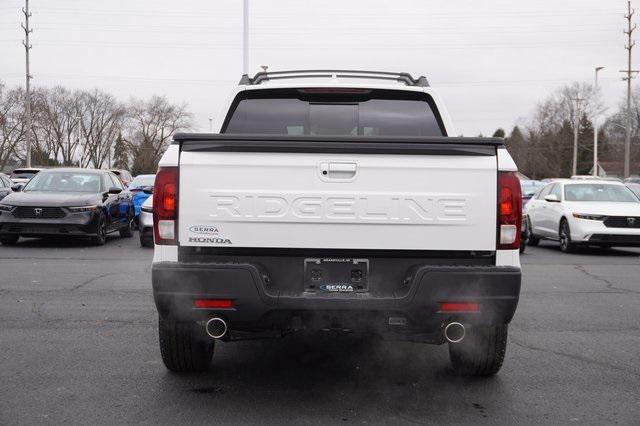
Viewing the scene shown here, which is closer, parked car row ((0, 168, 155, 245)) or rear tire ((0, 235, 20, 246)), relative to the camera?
parked car row ((0, 168, 155, 245))

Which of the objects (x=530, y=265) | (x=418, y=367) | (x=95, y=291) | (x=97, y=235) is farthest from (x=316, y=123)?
(x=97, y=235)

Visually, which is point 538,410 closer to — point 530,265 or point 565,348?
point 565,348

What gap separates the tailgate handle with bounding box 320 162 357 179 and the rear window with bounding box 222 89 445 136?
156 centimetres

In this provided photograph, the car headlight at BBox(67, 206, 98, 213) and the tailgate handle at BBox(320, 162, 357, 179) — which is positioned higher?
the tailgate handle at BBox(320, 162, 357, 179)

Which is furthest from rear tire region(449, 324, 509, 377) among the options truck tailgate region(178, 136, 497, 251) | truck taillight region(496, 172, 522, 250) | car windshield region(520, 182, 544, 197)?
car windshield region(520, 182, 544, 197)

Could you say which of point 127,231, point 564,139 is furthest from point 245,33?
point 564,139

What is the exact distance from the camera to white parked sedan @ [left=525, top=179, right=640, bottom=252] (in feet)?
47.8

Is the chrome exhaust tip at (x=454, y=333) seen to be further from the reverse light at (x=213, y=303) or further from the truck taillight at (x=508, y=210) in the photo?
the reverse light at (x=213, y=303)

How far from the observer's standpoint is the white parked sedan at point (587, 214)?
47.8 ft

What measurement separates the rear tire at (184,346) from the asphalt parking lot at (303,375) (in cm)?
11

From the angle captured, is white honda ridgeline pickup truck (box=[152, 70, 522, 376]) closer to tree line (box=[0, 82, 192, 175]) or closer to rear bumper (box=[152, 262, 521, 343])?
rear bumper (box=[152, 262, 521, 343])

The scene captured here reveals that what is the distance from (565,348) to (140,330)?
12.3 ft

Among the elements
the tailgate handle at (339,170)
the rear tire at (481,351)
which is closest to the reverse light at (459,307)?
the rear tire at (481,351)

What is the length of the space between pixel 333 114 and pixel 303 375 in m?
2.02
